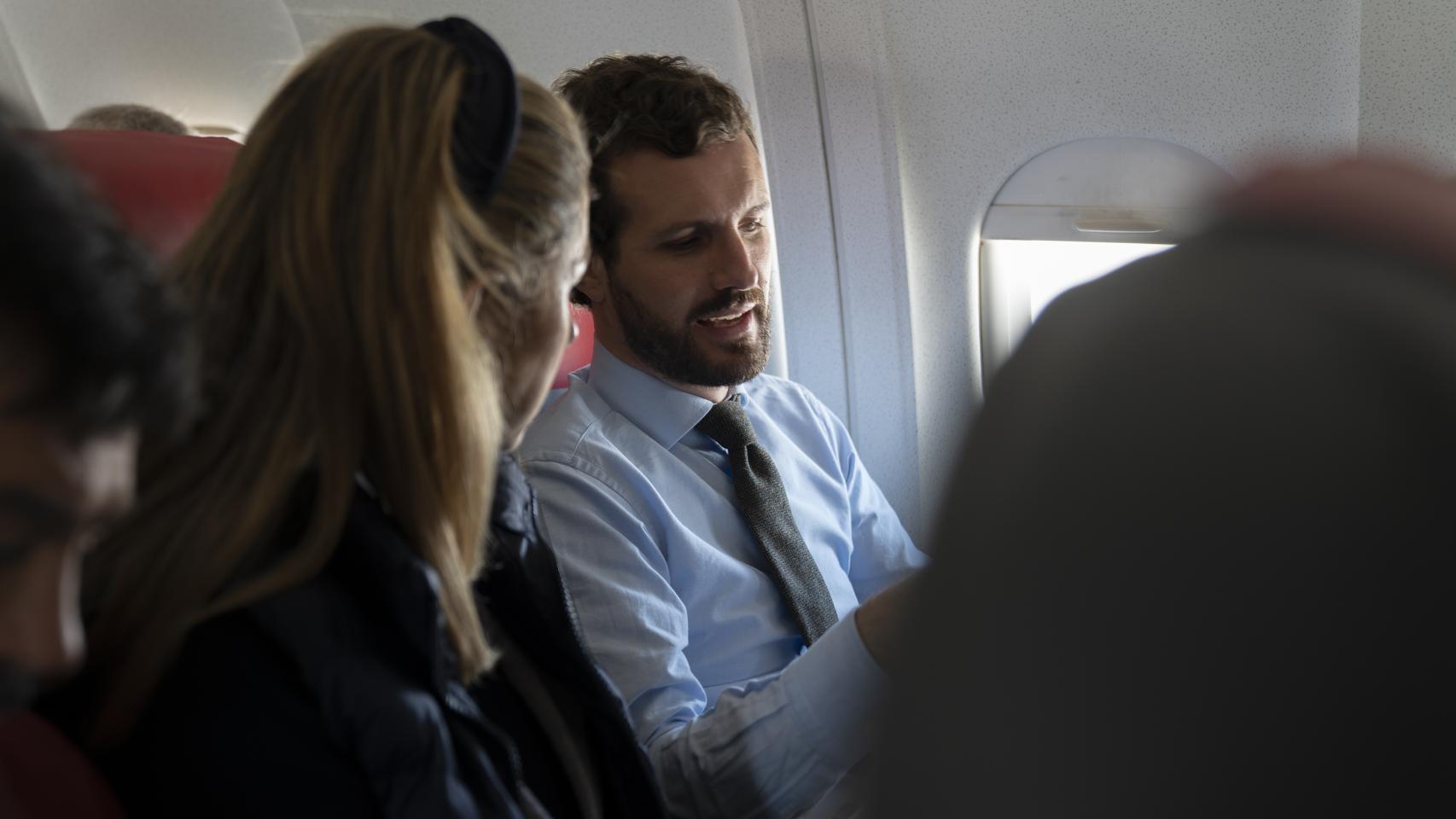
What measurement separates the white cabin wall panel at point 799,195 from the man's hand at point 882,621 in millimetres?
1692

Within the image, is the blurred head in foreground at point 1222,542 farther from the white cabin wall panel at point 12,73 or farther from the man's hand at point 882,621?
the white cabin wall panel at point 12,73

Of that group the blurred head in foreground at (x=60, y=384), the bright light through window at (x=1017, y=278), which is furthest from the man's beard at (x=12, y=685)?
the bright light through window at (x=1017, y=278)

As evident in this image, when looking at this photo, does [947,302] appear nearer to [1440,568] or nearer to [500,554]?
[500,554]

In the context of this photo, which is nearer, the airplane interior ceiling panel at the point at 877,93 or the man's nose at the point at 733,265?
the man's nose at the point at 733,265

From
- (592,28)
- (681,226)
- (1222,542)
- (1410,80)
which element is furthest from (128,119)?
(1222,542)

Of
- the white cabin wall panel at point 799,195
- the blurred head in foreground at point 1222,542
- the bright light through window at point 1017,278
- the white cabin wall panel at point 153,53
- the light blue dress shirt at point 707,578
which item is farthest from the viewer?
the white cabin wall panel at point 799,195

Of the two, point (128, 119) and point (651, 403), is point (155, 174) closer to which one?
point (651, 403)

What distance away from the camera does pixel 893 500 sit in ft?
9.73

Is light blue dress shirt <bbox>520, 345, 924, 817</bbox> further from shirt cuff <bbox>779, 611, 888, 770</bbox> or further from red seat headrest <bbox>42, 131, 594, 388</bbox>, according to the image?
red seat headrest <bbox>42, 131, 594, 388</bbox>

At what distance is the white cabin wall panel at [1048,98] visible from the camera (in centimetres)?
202

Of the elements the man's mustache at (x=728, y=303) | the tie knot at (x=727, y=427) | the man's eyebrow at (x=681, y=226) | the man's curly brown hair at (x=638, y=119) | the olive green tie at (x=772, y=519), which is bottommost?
the olive green tie at (x=772, y=519)

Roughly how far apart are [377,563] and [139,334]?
42 cm

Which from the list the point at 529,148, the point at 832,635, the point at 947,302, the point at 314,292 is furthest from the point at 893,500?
the point at 314,292

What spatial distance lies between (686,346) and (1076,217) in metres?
0.91
